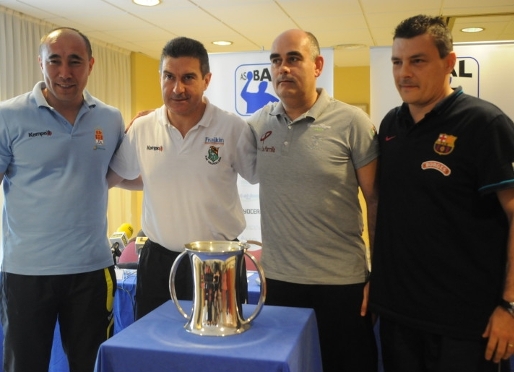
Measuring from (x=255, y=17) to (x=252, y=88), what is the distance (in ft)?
3.83

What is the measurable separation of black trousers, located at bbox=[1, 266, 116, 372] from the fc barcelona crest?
1284mm

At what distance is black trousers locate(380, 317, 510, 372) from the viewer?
1.51 metres

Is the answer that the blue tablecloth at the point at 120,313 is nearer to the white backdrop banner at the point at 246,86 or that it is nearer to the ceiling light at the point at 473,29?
the white backdrop banner at the point at 246,86

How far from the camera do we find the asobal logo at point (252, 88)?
3.46m

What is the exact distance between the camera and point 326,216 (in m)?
1.84

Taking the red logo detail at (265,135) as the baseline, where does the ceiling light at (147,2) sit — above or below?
above

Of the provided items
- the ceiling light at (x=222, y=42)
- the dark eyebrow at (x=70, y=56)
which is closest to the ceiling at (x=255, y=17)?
the ceiling light at (x=222, y=42)

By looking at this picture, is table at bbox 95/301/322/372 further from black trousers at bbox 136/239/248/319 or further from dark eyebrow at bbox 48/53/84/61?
dark eyebrow at bbox 48/53/84/61

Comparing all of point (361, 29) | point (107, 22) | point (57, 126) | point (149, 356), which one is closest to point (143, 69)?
point (107, 22)

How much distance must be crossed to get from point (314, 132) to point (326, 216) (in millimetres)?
284

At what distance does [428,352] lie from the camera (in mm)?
1574

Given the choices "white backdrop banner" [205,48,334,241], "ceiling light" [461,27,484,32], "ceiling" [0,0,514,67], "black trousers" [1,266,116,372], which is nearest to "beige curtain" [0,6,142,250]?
"ceiling" [0,0,514,67]

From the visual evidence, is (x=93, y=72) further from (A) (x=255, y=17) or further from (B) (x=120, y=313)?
(B) (x=120, y=313)

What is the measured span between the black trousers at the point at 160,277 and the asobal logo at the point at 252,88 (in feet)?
5.37
